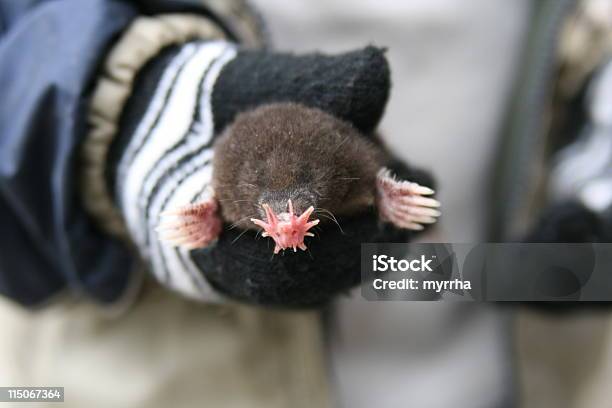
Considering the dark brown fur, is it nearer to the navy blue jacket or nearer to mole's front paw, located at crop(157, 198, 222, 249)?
mole's front paw, located at crop(157, 198, 222, 249)

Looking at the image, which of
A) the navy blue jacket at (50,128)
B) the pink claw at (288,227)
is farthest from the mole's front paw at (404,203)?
the navy blue jacket at (50,128)

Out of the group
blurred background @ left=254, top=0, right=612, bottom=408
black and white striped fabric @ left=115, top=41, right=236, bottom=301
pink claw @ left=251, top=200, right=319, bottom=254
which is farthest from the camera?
blurred background @ left=254, top=0, right=612, bottom=408

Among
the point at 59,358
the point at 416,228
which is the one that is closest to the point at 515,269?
the point at 416,228

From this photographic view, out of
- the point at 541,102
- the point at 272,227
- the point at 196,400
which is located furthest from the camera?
the point at 541,102

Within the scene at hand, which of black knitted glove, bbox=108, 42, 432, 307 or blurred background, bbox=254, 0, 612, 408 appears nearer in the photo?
black knitted glove, bbox=108, 42, 432, 307

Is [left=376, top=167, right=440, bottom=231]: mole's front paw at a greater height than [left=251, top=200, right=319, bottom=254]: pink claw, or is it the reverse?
[left=376, top=167, right=440, bottom=231]: mole's front paw

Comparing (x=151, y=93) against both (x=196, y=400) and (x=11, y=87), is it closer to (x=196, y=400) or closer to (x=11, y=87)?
(x=11, y=87)

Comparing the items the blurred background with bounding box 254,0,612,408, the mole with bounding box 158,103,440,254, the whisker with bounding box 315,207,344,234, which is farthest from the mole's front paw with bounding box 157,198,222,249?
the blurred background with bounding box 254,0,612,408
